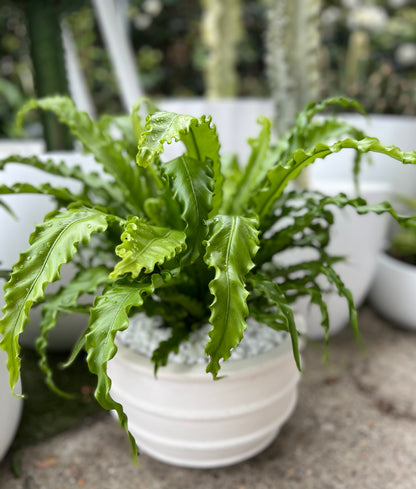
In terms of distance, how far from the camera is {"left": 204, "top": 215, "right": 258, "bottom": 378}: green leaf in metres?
0.56

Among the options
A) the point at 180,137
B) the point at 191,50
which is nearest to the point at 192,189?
the point at 180,137

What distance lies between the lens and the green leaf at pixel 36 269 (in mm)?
564

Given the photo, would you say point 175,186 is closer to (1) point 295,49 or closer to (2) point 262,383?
(2) point 262,383

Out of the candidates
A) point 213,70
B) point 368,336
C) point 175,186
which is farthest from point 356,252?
point 213,70

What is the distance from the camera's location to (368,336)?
4.50 ft

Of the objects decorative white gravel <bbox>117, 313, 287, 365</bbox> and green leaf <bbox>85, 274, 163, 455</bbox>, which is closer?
green leaf <bbox>85, 274, 163, 455</bbox>

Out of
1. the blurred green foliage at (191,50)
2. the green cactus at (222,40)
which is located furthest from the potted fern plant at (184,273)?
the blurred green foliage at (191,50)

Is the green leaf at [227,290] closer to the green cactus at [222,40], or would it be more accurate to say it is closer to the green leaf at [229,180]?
the green leaf at [229,180]

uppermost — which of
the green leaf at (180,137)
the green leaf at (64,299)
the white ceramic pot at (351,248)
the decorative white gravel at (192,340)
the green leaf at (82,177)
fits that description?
the green leaf at (180,137)

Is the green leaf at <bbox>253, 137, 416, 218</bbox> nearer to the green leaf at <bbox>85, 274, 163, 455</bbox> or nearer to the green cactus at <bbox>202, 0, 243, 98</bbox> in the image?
the green leaf at <bbox>85, 274, 163, 455</bbox>

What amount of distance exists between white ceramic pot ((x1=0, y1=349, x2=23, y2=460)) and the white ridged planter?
0.17 m

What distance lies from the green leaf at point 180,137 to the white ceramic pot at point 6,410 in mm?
420

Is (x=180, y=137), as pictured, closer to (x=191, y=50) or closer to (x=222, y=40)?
(x=222, y=40)

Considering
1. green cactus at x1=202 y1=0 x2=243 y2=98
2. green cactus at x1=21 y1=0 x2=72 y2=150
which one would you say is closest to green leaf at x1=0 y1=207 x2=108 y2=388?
green cactus at x1=21 y1=0 x2=72 y2=150
